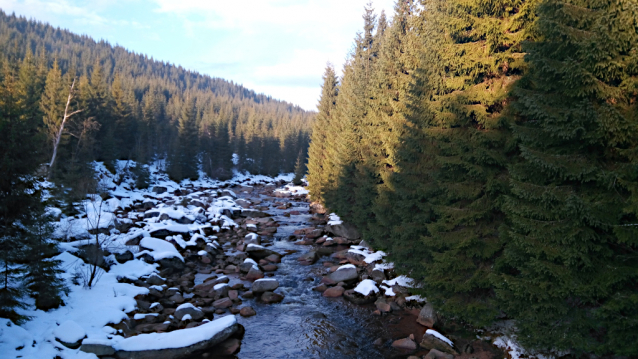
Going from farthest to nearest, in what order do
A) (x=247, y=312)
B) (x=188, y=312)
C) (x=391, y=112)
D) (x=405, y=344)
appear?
1. (x=391, y=112)
2. (x=247, y=312)
3. (x=188, y=312)
4. (x=405, y=344)

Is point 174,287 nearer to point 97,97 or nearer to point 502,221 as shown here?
point 502,221

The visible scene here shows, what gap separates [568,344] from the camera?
7.27 m

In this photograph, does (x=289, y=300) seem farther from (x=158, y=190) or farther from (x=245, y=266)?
(x=158, y=190)

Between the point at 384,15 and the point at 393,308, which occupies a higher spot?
the point at 384,15

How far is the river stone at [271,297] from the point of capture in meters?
14.8

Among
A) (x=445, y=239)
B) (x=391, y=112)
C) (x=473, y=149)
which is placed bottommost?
(x=445, y=239)

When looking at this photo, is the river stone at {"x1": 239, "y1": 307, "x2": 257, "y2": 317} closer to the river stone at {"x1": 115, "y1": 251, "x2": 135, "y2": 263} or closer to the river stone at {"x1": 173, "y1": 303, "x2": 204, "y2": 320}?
the river stone at {"x1": 173, "y1": 303, "x2": 204, "y2": 320}

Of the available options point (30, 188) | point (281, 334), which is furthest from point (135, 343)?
point (30, 188)

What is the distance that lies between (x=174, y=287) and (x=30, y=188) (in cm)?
820

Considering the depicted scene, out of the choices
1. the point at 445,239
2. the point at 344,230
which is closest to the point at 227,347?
the point at 445,239

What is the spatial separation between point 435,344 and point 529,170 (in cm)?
598

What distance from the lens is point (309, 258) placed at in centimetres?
2047

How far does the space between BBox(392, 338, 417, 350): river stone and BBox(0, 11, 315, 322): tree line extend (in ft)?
36.2

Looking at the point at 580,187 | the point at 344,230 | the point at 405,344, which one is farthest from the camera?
the point at 344,230
